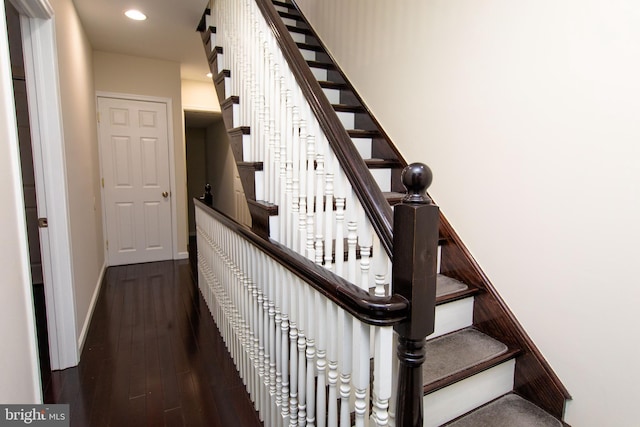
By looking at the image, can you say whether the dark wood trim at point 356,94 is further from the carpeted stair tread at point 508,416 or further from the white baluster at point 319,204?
the carpeted stair tread at point 508,416

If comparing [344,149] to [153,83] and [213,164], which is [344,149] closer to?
[153,83]

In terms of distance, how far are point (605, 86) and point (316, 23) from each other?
8.52 feet

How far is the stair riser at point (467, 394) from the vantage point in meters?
1.47

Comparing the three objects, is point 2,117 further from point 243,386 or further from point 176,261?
point 176,261

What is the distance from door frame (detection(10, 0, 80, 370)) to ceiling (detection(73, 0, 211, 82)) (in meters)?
1.16

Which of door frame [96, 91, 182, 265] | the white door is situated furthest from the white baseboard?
door frame [96, 91, 182, 265]

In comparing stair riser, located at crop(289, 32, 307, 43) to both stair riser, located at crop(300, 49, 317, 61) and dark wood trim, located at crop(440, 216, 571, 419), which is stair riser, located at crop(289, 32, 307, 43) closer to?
stair riser, located at crop(300, 49, 317, 61)

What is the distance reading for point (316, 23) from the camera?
3279 millimetres

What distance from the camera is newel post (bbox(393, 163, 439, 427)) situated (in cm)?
79

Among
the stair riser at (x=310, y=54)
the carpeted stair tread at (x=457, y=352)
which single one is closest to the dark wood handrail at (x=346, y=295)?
the carpeted stair tread at (x=457, y=352)

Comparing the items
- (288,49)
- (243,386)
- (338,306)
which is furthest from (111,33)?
(338,306)

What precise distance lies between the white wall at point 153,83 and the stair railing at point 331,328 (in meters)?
2.86

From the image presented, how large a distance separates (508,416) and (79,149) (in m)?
3.40

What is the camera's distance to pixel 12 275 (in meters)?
1.23
